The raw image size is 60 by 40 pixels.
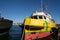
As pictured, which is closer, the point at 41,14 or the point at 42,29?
the point at 42,29

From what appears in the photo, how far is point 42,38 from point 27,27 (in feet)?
10.9

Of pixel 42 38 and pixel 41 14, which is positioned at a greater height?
pixel 41 14

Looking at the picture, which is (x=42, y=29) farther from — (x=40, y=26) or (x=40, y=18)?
(x=40, y=18)

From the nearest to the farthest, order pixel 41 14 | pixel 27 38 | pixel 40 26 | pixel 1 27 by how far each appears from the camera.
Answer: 1. pixel 27 38
2. pixel 40 26
3. pixel 41 14
4. pixel 1 27

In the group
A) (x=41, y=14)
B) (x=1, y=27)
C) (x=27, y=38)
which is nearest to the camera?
(x=27, y=38)

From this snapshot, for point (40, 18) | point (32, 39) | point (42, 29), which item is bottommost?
point (32, 39)

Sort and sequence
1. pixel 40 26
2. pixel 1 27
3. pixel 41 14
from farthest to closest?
pixel 1 27, pixel 41 14, pixel 40 26

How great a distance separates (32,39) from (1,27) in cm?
1697

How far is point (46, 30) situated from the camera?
2512cm

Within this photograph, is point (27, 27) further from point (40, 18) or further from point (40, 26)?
point (40, 18)

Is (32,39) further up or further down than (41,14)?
further down

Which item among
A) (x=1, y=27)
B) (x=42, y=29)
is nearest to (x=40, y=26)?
(x=42, y=29)

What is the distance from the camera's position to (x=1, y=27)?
3844 cm

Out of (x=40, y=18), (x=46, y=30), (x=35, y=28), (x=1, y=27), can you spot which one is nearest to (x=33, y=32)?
(x=35, y=28)
